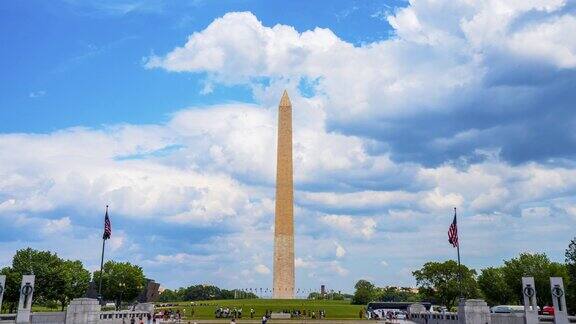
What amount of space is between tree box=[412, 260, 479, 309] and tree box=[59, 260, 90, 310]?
58418mm

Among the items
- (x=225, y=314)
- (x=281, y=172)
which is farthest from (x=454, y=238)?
(x=281, y=172)

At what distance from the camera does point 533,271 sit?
87.1 meters

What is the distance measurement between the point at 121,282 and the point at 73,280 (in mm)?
19867

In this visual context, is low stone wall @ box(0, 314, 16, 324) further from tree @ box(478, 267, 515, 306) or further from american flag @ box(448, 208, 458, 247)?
tree @ box(478, 267, 515, 306)

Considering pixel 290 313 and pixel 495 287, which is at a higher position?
pixel 495 287

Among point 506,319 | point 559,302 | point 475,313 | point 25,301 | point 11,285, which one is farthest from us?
point 11,285

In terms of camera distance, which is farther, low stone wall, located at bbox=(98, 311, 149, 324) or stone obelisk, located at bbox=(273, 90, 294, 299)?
stone obelisk, located at bbox=(273, 90, 294, 299)

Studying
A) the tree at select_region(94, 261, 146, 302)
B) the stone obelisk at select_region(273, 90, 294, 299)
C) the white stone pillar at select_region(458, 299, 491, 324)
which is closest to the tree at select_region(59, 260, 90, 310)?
the tree at select_region(94, 261, 146, 302)

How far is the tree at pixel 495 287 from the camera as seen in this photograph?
94562mm

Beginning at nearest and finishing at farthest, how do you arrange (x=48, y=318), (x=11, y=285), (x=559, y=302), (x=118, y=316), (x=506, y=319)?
(x=559, y=302)
(x=506, y=319)
(x=48, y=318)
(x=118, y=316)
(x=11, y=285)

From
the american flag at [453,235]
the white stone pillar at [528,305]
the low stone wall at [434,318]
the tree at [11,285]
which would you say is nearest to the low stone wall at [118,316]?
the low stone wall at [434,318]

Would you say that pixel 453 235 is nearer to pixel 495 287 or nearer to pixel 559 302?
pixel 559 302

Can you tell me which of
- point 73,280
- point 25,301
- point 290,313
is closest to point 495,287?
point 290,313

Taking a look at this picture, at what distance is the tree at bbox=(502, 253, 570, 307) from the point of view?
82.1 metres
